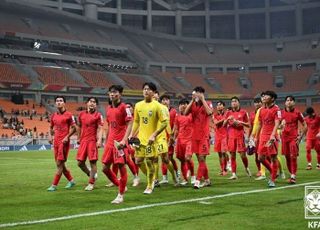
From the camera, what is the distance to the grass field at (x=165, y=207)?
6.93 meters

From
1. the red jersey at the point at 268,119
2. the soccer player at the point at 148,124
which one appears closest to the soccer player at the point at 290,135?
the red jersey at the point at 268,119

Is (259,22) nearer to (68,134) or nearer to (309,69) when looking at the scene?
(309,69)

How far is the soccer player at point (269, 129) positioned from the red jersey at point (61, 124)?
472cm

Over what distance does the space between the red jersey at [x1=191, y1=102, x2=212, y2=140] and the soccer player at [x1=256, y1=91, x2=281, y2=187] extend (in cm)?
144

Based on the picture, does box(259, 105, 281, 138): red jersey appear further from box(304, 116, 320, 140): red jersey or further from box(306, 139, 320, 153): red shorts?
box(304, 116, 320, 140): red jersey

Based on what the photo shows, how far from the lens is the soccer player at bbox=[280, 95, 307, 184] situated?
12.2m

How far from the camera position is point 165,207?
8.34 meters

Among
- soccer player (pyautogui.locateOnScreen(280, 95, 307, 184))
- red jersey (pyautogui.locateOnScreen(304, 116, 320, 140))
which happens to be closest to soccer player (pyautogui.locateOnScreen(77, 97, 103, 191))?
soccer player (pyautogui.locateOnScreen(280, 95, 307, 184))

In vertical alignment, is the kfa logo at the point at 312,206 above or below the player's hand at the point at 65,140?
below

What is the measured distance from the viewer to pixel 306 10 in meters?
78.6

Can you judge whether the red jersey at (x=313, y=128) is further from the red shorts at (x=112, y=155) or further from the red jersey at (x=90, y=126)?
the red shorts at (x=112, y=155)

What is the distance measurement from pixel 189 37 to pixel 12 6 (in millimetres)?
30580

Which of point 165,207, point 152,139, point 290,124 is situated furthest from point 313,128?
point 165,207

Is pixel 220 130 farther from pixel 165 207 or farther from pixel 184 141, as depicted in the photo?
pixel 165 207
